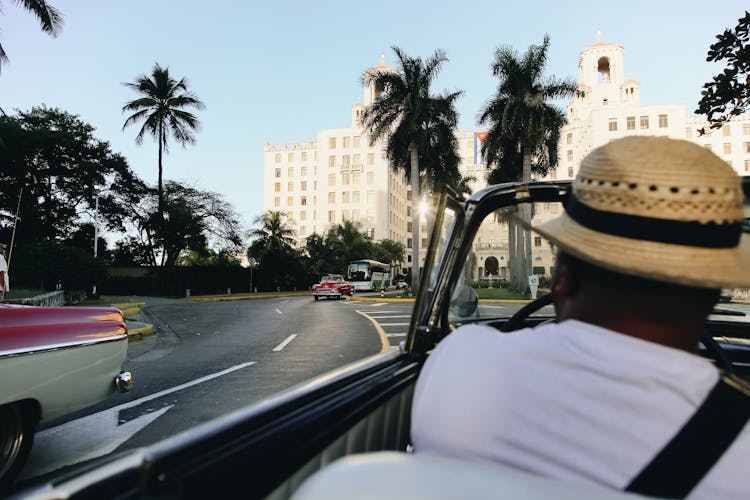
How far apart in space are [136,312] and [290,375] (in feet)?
44.9

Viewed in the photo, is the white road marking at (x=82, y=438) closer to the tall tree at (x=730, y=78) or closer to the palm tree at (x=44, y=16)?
the tall tree at (x=730, y=78)

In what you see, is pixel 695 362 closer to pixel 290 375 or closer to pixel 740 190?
pixel 740 190

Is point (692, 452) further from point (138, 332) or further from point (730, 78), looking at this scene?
point (138, 332)

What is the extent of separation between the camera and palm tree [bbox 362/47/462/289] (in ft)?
98.5

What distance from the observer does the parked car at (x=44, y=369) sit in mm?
3164

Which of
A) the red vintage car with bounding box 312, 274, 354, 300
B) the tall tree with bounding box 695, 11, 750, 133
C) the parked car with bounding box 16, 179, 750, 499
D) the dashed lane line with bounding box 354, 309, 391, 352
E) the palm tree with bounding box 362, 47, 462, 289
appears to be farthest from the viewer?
the red vintage car with bounding box 312, 274, 354, 300

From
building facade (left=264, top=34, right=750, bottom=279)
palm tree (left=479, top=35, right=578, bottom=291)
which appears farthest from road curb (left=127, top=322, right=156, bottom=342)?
building facade (left=264, top=34, right=750, bottom=279)

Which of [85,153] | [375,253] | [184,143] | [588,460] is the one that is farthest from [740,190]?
[375,253]

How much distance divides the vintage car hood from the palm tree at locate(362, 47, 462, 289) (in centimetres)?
2531

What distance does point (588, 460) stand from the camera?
3.08 feet

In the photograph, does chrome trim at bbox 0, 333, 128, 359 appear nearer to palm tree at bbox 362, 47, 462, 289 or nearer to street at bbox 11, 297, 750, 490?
street at bbox 11, 297, 750, 490

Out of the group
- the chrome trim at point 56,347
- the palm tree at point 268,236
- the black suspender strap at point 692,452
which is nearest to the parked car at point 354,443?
the black suspender strap at point 692,452

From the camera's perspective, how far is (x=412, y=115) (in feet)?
98.9

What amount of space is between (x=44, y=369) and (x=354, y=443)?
285 cm
